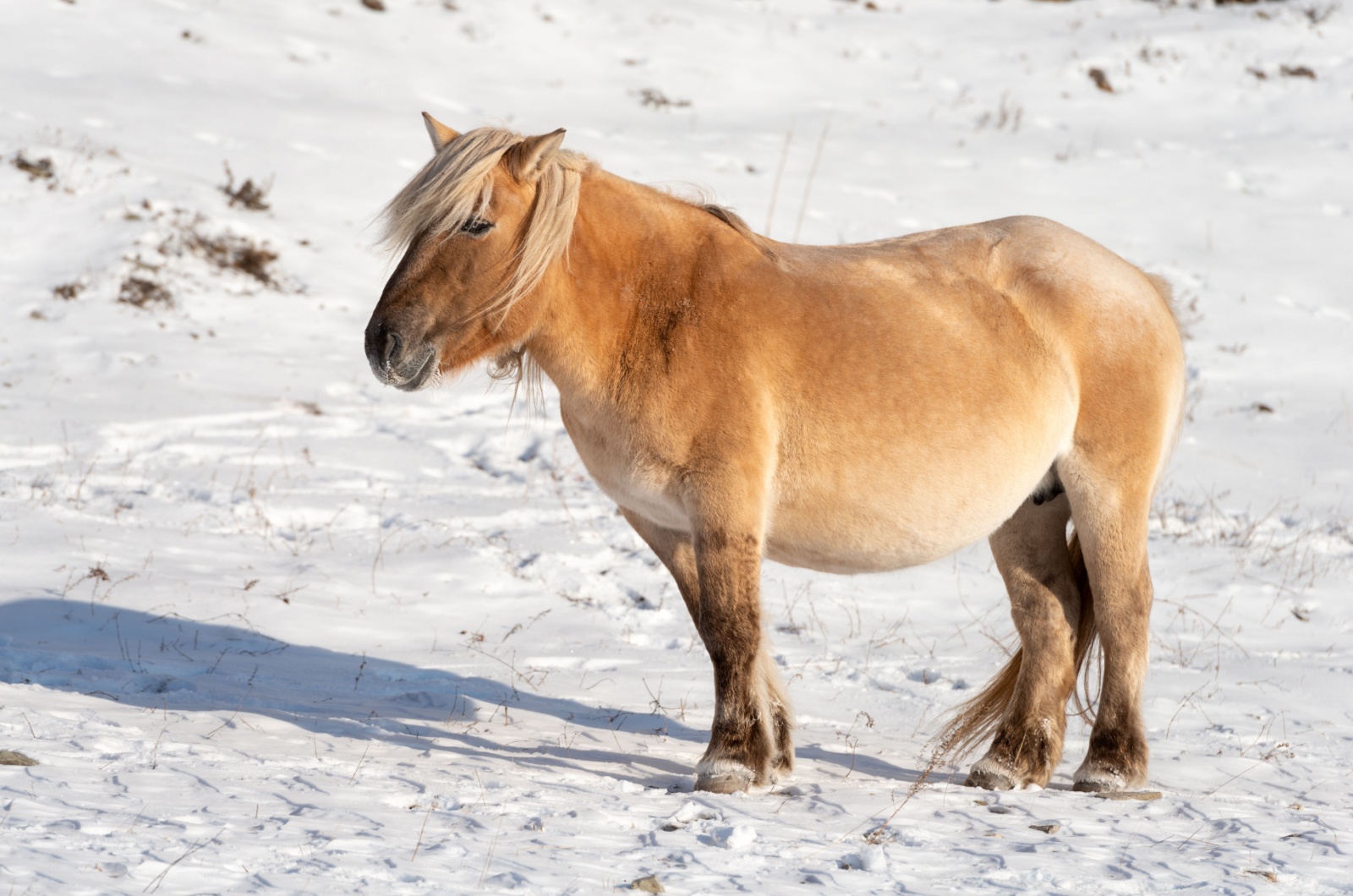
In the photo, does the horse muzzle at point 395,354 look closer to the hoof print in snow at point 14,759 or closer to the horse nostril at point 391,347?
the horse nostril at point 391,347

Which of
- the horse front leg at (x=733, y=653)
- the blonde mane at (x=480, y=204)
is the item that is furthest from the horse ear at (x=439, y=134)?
the horse front leg at (x=733, y=653)

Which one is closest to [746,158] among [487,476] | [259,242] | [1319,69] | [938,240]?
[259,242]

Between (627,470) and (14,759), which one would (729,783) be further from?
(14,759)

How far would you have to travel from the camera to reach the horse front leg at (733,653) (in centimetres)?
379

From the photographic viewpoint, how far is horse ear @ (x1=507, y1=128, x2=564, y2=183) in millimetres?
3742

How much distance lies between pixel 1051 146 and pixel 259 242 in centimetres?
1031

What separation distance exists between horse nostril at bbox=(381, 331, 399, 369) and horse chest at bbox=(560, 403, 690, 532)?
0.65 meters

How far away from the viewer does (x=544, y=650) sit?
579 cm

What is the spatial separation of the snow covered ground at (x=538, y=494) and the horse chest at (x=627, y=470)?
3.09 feet

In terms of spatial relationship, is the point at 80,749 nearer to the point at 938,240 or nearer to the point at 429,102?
the point at 938,240

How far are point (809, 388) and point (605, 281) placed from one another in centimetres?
80

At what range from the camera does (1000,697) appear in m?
4.74

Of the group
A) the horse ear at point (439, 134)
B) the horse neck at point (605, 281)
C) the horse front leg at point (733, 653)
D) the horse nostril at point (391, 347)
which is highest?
the horse ear at point (439, 134)

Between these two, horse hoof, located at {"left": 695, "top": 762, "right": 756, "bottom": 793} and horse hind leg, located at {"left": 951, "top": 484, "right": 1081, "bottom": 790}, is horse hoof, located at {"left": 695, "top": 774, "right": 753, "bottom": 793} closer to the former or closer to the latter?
horse hoof, located at {"left": 695, "top": 762, "right": 756, "bottom": 793}
